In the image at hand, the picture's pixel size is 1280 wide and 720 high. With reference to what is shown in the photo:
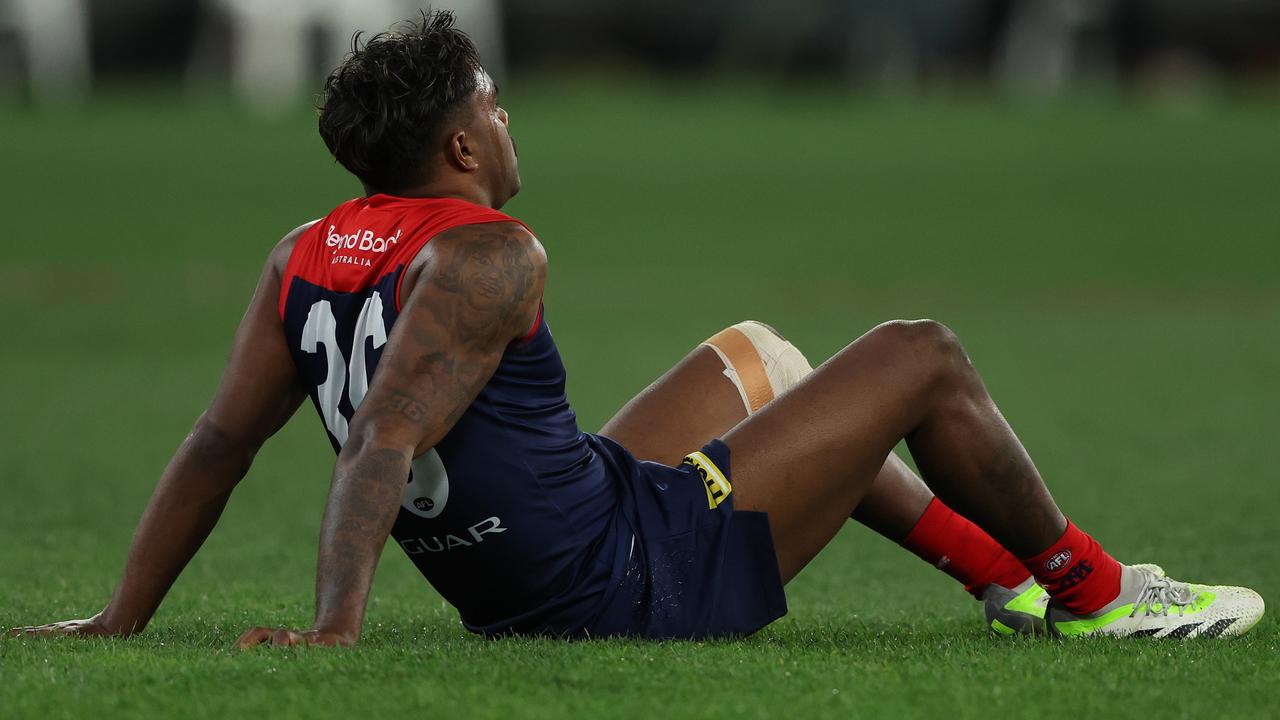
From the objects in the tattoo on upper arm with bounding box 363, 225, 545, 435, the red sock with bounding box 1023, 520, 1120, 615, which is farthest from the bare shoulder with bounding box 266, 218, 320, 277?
the red sock with bounding box 1023, 520, 1120, 615

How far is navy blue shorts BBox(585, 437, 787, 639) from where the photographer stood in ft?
12.4

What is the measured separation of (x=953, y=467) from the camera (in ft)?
12.8

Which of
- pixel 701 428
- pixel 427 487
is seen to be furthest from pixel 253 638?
pixel 701 428

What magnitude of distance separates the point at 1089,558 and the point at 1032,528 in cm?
17

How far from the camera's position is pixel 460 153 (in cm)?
369

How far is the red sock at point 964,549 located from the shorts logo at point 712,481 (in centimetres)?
71

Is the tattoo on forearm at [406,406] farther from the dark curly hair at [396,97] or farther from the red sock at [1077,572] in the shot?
the red sock at [1077,572]

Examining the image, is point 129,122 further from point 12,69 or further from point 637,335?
point 637,335

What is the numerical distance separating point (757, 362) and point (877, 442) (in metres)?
0.66

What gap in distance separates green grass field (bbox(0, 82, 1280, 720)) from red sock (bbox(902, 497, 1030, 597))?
175mm

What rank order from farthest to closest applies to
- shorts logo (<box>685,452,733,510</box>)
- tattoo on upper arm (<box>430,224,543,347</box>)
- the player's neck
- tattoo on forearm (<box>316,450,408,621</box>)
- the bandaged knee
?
the bandaged knee
shorts logo (<box>685,452,733,510</box>)
the player's neck
tattoo on upper arm (<box>430,224,543,347</box>)
tattoo on forearm (<box>316,450,408,621</box>)

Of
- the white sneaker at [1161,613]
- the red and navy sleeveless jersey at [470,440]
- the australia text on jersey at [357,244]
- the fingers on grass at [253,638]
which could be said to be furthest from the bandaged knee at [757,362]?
the fingers on grass at [253,638]

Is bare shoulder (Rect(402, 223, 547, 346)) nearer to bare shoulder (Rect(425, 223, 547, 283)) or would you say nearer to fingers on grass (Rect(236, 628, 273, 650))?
bare shoulder (Rect(425, 223, 547, 283))

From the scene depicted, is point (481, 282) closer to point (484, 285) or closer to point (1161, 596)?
point (484, 285)
